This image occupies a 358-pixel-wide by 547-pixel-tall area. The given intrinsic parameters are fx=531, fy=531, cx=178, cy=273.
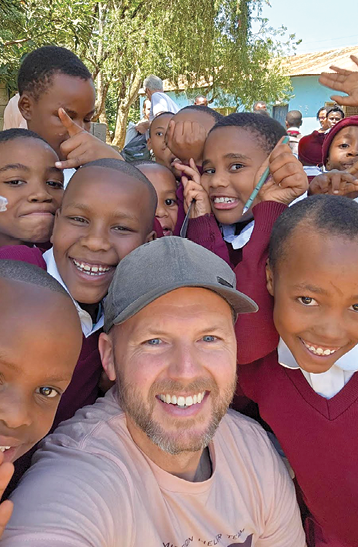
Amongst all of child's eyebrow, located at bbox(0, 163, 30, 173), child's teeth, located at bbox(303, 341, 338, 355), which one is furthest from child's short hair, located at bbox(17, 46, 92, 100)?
child's teeth, located at bbox(303, 341, 338, 355)

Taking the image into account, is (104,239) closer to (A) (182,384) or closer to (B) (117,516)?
(A) (182,384)

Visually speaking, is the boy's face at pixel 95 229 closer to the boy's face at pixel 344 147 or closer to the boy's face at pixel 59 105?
the boy's face at pixel 59 105

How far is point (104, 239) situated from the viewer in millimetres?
2268

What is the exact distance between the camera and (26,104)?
3.47 meters

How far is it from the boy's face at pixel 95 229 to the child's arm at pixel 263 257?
53 centimetres

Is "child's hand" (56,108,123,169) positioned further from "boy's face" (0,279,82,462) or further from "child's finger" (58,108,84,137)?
"boy's face" (0,279,82,462)

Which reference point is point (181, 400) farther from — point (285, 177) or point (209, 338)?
point (285, 177)

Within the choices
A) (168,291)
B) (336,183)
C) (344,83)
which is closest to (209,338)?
(168,291)

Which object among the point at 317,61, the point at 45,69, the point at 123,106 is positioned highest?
the point at 45,69

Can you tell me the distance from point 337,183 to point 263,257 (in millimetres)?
544

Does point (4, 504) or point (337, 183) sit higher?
point (337, 183)

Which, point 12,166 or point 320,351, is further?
point 12,166

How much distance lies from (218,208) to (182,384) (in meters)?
1.35

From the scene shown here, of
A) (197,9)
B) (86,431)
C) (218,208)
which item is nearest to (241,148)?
(218,208)
